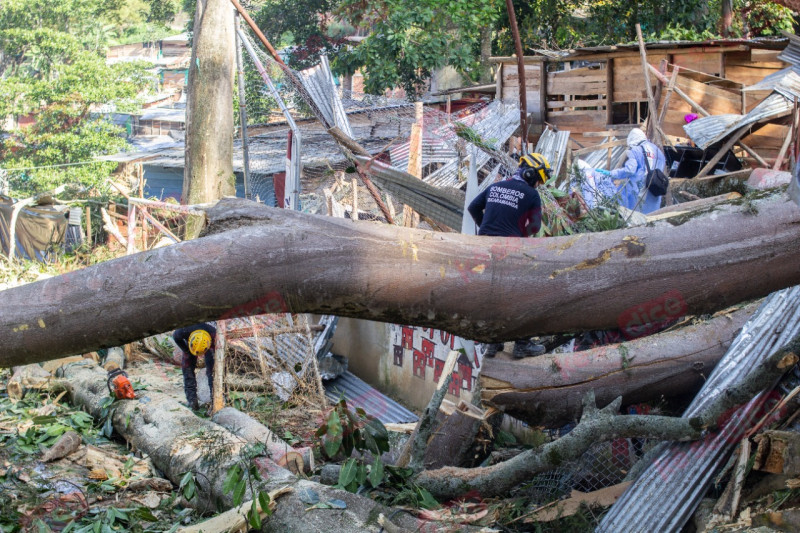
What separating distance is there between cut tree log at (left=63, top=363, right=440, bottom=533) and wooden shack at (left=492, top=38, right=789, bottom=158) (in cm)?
790

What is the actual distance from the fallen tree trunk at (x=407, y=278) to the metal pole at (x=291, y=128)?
700 cm

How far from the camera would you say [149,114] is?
108 ft

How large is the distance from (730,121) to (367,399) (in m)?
5.83

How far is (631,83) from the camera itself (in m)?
14.8

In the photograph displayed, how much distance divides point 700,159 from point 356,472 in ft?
24.5

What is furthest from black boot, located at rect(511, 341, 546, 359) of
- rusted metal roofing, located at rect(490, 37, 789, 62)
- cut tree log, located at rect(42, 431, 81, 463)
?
rusted metal roofing, located at rect(490, 37, 789, 62)

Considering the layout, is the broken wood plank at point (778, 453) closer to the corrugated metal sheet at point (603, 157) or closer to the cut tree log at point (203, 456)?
the cut tree log at point (203, 456)

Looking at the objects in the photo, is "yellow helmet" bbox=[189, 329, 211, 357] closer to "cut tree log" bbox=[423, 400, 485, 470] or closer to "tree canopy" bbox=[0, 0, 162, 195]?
"cut tree log" bbox=[423, 400, 485, 470]

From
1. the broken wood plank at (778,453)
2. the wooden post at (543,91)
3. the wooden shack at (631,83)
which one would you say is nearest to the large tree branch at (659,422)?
the broken wood plank at (778,453)

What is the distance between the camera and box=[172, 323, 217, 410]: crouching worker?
7.87 metres

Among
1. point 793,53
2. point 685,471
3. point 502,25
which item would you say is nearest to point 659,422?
point 685,471

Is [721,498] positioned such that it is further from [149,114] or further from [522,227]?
[149,114]

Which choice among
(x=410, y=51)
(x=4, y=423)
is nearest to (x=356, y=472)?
(x=4, y=423)

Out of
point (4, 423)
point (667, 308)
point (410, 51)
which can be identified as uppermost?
point (410, 51)
